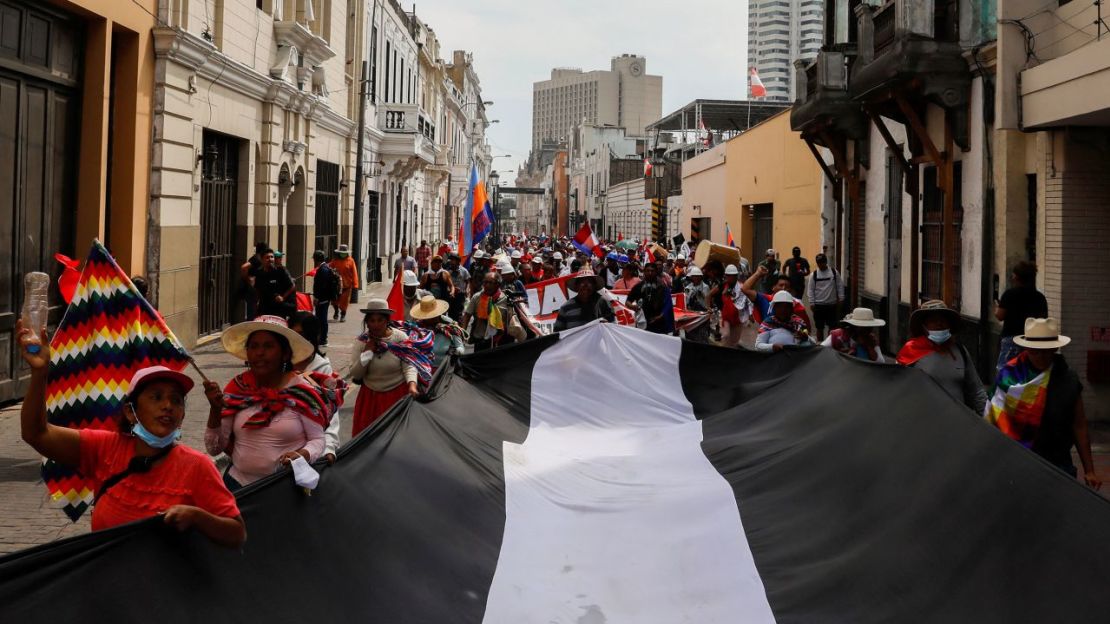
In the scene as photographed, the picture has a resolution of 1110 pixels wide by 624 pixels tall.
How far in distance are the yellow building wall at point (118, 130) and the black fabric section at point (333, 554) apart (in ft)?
24.5

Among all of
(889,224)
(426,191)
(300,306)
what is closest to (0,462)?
(300,306)

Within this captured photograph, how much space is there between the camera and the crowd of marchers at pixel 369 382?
13.1 ft

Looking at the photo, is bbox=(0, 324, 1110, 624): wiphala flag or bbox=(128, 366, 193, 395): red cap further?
bbox=(0, 324, 1110, 624): wiphala flag

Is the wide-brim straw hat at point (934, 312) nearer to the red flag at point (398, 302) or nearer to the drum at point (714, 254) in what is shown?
the red flag at point (398, 302)

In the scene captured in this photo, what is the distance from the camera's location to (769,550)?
6250mm

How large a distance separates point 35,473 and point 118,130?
678 centimetres

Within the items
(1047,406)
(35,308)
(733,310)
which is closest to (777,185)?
(733,310)

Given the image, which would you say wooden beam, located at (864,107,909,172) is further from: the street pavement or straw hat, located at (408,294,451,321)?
straw hat, located at (408,294,451,321)

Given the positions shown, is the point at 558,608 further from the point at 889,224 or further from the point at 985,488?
the point at 889,224

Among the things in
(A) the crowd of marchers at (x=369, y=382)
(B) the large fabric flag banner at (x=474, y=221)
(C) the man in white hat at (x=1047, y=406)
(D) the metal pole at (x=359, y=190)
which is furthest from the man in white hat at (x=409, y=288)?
(D) the metal pole at (x=359, y=190)

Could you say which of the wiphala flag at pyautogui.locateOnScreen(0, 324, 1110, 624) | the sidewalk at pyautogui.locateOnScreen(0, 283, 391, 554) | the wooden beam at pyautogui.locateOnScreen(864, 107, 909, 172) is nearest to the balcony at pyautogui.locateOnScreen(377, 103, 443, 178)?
the wooden beam at pyautogui.locateOnScreen(864, 107, 909, 172)

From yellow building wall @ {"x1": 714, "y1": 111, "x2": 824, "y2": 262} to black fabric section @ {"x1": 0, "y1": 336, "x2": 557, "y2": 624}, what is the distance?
18.6 m

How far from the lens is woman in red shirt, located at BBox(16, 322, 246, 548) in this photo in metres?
3.98

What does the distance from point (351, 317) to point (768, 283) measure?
32.6 feet
